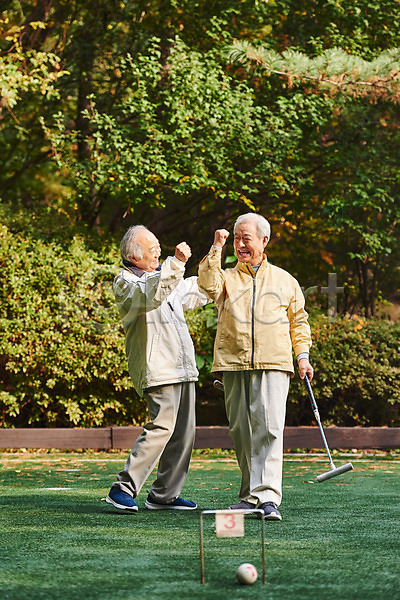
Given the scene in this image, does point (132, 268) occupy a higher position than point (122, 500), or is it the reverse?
point (132, 268)

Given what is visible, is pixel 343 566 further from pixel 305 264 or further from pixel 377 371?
pixel 305 264

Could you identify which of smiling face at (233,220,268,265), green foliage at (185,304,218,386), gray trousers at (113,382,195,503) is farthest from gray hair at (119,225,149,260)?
green foliage at (185,304,218,386)

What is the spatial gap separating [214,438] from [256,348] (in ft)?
15.7

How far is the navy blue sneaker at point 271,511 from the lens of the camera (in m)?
4.67

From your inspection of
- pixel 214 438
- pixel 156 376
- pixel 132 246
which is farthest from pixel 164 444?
pixel 214 438

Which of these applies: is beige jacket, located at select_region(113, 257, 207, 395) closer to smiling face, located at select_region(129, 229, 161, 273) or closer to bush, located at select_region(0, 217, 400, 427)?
smiling face, located at select_region(129, 229, 161, 273)

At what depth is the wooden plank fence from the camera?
955 cm

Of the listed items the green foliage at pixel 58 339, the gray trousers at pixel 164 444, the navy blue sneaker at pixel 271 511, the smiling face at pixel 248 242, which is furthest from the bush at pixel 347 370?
the navy blue sneaker at pixel 271 511

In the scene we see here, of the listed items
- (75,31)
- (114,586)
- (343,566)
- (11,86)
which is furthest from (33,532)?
(75,31)

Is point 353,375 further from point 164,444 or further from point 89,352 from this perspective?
point 164,444

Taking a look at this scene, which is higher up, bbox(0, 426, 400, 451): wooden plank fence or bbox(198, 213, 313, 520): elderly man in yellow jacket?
bbox(198, 213, 313, 520): elderly man in yellow jacket

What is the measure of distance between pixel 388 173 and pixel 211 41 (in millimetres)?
2972

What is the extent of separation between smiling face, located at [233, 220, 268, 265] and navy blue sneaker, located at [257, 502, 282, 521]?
1333 mm

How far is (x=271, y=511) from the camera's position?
4.70m
